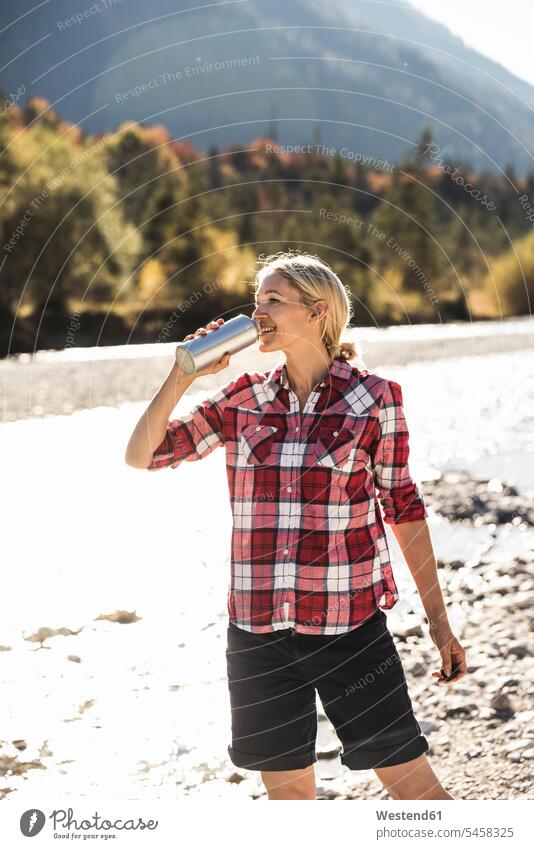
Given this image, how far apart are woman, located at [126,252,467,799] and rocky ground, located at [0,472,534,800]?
1.75 metres

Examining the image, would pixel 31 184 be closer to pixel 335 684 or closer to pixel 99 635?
pixel 99 635

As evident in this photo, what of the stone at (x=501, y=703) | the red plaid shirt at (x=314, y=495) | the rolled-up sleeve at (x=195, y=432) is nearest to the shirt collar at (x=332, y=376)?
the red plaid shirt at (x=314, y=495)

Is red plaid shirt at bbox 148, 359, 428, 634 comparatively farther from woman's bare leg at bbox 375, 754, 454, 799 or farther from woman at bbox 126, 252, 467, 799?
woman's bare leg at bbox 375, 754, 454, 799

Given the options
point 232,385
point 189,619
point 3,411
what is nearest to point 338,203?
point 3,411

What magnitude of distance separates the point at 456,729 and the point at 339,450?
9.61ft

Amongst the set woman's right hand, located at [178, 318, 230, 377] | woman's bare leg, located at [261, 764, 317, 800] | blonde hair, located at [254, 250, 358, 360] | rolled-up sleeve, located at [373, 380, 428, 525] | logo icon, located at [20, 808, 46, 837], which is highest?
blonde hair, located at [254, 250, 358, 360]

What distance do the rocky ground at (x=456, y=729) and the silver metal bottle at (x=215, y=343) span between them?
263 centimetres

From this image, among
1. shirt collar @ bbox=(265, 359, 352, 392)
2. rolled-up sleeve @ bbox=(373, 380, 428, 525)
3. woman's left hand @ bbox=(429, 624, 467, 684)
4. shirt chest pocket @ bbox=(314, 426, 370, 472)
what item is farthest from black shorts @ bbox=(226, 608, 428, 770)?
shirt collar @ bbox=(265, 359, 352, 392)

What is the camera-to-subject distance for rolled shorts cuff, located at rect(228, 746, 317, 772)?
3109 millimetres

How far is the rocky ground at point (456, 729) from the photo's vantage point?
15.7 feet

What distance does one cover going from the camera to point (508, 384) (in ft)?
94.8

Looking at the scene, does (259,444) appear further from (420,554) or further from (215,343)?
(420,554)

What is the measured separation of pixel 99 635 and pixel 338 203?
40.4m

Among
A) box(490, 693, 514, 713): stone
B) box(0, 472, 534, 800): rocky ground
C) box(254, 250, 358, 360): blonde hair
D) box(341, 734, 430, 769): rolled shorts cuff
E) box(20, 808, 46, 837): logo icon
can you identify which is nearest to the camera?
box(254, 250, 358, 360): blonde hair
